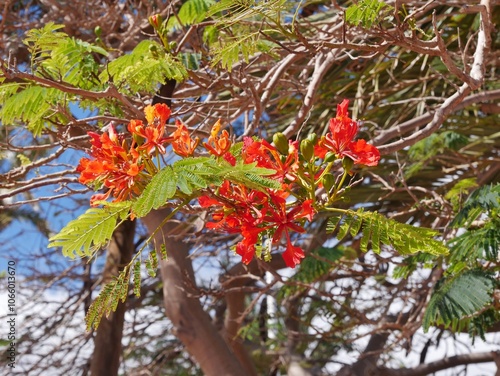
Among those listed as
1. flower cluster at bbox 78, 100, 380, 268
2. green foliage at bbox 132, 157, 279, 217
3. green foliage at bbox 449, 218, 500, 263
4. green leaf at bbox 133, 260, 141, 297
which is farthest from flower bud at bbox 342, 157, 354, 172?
green foliage at bbox 449, 218, 500, 263

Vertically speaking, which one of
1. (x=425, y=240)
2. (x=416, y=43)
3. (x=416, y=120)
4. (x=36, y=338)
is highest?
(x=36, y=338)

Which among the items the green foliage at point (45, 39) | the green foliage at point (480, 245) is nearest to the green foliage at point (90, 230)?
the green foliage at point (45, 39)

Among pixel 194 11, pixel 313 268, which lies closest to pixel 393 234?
pixel 194 11

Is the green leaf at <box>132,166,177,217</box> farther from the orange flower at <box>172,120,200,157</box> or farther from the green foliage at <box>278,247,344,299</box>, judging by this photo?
the green foliage at <box>278,247,344,299</box>

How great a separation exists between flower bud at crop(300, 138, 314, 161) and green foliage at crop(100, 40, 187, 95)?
0.88 meters

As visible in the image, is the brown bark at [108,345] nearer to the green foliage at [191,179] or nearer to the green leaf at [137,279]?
the green leaf at [137,279]

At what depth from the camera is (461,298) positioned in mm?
2371

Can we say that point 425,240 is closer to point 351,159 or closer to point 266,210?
point 351,159

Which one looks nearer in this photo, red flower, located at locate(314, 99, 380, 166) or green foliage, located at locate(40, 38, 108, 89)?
red flower, located at locate(314, 99, 380, 166)

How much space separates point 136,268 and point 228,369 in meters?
2.83

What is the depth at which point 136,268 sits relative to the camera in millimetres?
1419

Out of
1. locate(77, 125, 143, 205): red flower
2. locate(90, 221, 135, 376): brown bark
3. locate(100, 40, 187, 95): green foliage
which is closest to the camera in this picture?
locate(77, 125, 143, 205): red flower

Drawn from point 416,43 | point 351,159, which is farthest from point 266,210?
point 416,43

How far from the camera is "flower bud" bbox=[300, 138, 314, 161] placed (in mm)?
1347
